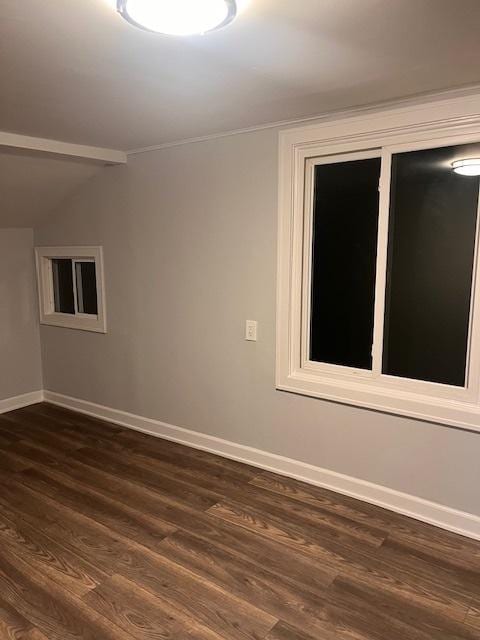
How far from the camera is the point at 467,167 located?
7.97 feet

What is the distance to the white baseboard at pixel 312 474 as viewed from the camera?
8.47ft

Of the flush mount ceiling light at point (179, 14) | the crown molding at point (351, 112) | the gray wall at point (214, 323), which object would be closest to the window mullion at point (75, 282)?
the gray wall at point (214, 323)

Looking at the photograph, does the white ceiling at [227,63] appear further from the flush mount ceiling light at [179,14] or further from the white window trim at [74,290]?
the white window trim at [74,290]

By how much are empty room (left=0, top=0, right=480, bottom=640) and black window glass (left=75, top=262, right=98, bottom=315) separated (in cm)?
24

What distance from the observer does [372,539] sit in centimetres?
249

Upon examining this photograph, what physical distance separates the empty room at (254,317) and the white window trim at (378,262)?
13 mm

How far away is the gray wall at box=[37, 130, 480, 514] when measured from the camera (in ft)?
9.01

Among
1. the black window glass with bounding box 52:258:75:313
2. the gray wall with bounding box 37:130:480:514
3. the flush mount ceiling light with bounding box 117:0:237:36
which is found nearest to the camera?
the flush mount ceiling light with bounding box 117:0:237:36

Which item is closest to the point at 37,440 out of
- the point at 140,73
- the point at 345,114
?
the point at 140,73

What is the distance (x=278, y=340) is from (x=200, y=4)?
2018mm

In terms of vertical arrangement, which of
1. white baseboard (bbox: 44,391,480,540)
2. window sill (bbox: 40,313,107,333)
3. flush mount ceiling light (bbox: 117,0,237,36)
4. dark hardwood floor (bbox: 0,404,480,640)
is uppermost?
flush mount ceiling light (bbox: 117,0,237,36)

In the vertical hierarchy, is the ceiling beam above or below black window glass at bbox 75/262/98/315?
above

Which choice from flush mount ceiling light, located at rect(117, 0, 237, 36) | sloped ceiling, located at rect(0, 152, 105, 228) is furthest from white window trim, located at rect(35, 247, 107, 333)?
flush mount ceiling light, located at rect(117, 0, 237, 36)

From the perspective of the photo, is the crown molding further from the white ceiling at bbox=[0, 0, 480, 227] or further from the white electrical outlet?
the white electrical outlet
